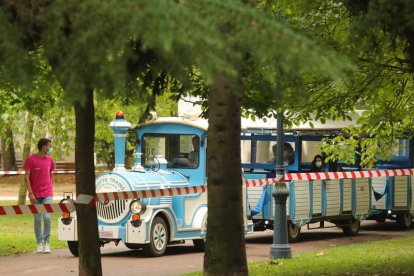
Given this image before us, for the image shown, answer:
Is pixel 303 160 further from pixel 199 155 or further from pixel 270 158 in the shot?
pixel 199 155

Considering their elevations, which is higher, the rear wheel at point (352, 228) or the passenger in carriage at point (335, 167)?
the passenger in carriage at point (335, 167)

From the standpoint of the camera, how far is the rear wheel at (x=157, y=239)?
1741 cm

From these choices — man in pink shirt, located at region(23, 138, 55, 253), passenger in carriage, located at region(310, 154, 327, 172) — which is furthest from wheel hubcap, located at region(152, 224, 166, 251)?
passenger in carriage, located at region(310, 154, 327, 172)

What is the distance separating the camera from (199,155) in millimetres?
18297

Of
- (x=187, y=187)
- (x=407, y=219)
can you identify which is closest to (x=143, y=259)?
(x=187, y=187)

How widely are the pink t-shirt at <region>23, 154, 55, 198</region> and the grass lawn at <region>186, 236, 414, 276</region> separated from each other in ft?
13.3

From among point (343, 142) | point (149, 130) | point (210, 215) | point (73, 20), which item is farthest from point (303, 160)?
point (73, 20)

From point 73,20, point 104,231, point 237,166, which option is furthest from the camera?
point 104,231

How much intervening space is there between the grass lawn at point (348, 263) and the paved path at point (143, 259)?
986 millimetres

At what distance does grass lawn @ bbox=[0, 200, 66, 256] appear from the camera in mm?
19281

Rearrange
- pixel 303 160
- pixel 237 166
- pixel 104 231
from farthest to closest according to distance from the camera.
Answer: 1. pixel 303 160
2. pixel 104 231
3. pixel 237 166

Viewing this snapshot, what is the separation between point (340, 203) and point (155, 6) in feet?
53.9

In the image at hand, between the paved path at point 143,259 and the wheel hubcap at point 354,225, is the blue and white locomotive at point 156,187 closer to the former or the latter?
the paved path at point 143,259

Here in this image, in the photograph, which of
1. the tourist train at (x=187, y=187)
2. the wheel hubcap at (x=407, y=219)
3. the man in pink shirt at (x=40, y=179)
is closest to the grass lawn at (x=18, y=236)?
the man in pink shirt at (x=40, y=179)
